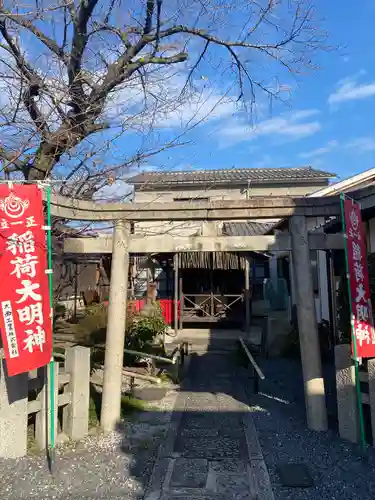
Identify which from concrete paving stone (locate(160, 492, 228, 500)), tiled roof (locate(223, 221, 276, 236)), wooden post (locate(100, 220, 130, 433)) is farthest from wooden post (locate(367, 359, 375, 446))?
tiled roof (locate(223, 221, 276, 236))

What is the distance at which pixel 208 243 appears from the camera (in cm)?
673

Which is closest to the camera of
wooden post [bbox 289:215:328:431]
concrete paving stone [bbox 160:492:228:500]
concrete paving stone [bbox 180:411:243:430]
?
concrete paving stone [bbox 160:492:228:500]

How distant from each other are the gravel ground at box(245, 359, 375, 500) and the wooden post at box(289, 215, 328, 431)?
0.31m

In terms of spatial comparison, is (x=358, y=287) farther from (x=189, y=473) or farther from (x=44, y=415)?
(x=44, y=415)

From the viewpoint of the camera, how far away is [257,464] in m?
4.94

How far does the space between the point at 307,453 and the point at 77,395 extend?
314 centimetres

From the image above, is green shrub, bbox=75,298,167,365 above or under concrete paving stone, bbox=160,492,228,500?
above

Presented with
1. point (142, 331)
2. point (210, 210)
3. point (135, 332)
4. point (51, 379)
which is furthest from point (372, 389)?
point (135, 332)

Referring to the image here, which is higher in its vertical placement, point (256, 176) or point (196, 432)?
point (256, 176)

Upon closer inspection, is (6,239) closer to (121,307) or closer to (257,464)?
(121,307)

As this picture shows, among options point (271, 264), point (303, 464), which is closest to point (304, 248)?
point (303, 464)

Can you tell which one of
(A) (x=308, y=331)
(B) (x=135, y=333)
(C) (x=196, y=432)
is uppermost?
(A) (x=308, y=331)

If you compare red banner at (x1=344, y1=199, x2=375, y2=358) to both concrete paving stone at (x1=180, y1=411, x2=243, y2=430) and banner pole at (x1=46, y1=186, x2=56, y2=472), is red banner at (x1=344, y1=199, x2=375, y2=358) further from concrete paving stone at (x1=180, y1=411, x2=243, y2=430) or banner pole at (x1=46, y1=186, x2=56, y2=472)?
banner pole at (x1=46, y1=186, x2=56, y2=472)

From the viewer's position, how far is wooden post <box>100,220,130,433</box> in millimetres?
6254
